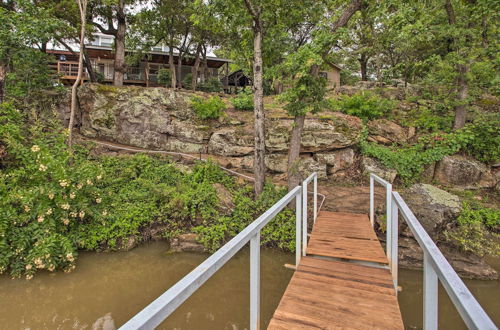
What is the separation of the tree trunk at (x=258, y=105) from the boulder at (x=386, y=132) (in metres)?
5.41

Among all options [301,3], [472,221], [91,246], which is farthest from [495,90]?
[91,246]

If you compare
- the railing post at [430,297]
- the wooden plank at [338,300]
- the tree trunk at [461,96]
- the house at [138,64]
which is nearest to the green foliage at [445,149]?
the tree trunk at [461,96]

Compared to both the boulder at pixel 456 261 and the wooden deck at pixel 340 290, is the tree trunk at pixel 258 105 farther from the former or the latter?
the boulder at pixel 456 261

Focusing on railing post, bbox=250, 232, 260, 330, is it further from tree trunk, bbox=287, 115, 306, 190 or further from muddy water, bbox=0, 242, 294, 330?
tree trunk, bbox=287, 115, 306, 190

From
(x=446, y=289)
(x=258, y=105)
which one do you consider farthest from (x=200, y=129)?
(x=446, y=289)

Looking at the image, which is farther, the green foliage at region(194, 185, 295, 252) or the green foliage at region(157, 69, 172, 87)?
the green foliage at region(157, 69, 172, 87)

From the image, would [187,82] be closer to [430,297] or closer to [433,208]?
[433,208]

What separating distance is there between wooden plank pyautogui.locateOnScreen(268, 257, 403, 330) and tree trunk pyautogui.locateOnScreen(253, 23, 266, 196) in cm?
430

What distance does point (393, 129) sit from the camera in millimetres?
10211

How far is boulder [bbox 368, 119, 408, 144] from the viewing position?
9945mm

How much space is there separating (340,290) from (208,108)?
950 cm

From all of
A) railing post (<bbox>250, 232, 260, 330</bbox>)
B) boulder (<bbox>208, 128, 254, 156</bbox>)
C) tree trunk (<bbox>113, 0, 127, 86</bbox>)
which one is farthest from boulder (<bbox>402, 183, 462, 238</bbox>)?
tree trunk (<bbox>113, 0, 127, 86</bbox>)

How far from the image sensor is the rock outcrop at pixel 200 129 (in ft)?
30.9

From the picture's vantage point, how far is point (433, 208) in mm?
5766
